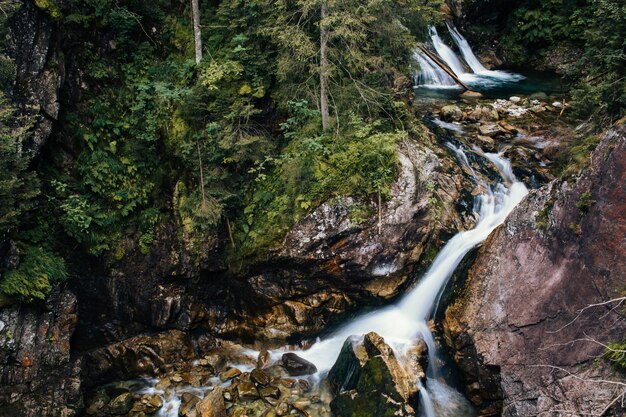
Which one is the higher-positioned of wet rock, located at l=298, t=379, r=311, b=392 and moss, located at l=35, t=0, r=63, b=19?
moss, located at l=35, t=0, r=63, b=19

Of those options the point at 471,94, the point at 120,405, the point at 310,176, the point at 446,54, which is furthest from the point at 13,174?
the point at 446,54

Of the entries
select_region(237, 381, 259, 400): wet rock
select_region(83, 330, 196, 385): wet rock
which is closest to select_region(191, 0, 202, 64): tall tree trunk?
select_region(83, 330, 196, 385): wet rock

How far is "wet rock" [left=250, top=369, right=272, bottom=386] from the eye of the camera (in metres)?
10.6

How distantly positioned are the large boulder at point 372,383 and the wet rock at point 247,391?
187 centimetres

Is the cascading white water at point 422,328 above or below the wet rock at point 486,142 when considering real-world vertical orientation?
below

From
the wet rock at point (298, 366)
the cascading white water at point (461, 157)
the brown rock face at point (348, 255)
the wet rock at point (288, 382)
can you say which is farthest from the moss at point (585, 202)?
the wet rock at point (288, 382)

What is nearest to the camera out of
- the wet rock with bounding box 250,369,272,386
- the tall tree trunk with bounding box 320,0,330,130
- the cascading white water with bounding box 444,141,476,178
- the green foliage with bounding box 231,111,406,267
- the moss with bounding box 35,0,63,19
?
the tall tree trunk with bounding box 320,0,330,130

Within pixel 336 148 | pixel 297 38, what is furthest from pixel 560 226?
pixel 297 38

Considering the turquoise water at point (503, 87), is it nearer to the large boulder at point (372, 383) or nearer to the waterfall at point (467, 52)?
the waterfall at point (467, 52)

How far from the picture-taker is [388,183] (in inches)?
427

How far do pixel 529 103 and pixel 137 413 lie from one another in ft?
54.0

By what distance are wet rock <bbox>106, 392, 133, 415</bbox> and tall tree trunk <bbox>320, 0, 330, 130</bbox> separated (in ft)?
26.6

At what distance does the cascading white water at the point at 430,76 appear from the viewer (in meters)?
19.3

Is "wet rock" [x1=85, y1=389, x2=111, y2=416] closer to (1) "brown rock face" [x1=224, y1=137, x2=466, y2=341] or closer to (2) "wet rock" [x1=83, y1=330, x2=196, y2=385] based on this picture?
(2) "wet rock" [x1=83, y1=330, x2=196, y2=385]
